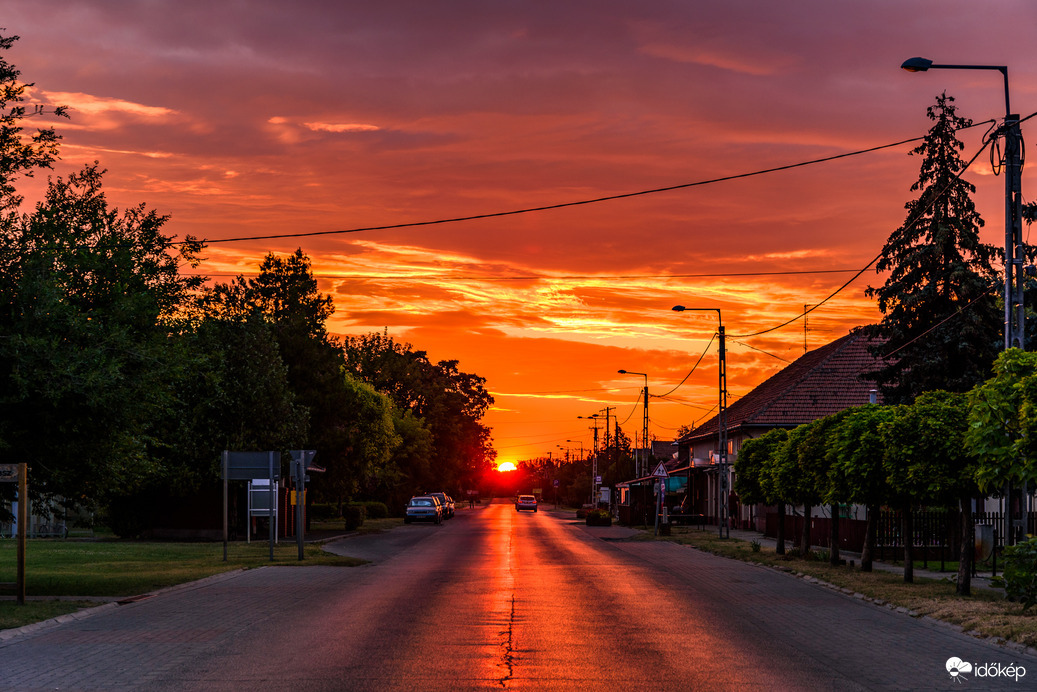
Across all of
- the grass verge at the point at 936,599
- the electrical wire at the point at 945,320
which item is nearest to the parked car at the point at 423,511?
the electrical wire at the point at 945,320

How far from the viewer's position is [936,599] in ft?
59.2

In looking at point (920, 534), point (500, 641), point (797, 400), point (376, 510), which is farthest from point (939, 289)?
point (376, 510)

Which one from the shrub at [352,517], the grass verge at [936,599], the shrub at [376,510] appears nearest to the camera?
the grass verge at [936,599]

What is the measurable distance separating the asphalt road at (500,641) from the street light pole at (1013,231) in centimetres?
555

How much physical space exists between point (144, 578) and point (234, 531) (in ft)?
65.7

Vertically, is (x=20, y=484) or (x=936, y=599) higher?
(x=20, y=484)

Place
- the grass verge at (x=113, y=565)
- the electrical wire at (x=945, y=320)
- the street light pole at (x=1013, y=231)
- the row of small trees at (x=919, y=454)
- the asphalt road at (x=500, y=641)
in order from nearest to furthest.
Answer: the asphalt road at (x=500, y=641), the row of small trees at (x=919, y=454), the grass verge at (x=113, y=565), the street light pole at (x=1013, y=231), the electrical wire at (x=945, y=320)

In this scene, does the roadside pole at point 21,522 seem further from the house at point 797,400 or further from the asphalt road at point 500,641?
the house at point 797,400

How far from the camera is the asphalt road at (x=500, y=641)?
34.8 feet

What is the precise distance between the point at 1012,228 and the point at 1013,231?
0.06m

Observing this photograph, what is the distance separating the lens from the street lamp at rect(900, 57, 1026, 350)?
66.5ft

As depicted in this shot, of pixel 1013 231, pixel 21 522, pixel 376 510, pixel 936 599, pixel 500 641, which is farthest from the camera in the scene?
pixel 376 510

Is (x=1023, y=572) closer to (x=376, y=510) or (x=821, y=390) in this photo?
(x=821, y=390)

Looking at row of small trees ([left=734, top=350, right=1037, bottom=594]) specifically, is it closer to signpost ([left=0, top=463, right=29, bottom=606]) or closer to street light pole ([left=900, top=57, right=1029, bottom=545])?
street light pole ([left=900, top=57, right=1029, bottom=545])
